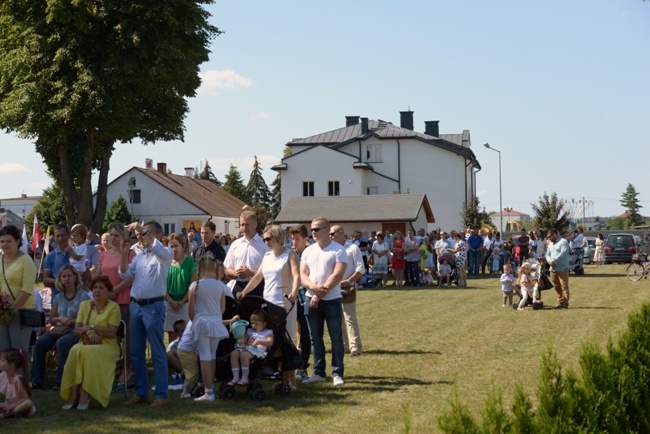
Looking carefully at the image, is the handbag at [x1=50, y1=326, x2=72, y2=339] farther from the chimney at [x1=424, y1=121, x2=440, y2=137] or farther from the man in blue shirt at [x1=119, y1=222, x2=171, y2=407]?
the chimney at [x1=424, y1=121, x2=440, y2=137]

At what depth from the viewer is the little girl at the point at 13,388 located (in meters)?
9.62

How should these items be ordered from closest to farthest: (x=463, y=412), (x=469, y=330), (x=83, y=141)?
(x=463, y=412), (x=469, y=330), (x=83, y=141)

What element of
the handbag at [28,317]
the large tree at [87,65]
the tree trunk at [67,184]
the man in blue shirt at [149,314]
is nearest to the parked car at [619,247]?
the large tree at [87,65]

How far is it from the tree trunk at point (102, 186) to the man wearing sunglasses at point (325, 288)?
25.9 meters

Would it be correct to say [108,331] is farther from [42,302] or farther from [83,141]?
[83,141]

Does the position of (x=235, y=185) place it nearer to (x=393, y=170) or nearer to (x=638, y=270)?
(x=393, y=170)

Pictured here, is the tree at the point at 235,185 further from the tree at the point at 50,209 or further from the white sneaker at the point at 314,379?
the white sneaker at the point at 314,379

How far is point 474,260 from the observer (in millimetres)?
38375

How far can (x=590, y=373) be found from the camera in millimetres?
6461

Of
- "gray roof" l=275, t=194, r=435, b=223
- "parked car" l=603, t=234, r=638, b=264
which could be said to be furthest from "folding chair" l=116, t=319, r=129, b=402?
"parked car" l=603, t=234, r=638, b=264

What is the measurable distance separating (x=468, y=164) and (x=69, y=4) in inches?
1775

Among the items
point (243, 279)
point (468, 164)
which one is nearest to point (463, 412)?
point (243, 279)

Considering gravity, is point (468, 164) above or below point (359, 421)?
above

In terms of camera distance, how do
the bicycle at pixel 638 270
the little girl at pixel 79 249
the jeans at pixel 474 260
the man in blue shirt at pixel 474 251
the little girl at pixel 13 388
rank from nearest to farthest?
1. the little girl at pixel 13 388
2. the little girl at pixel 79 249
3. the bicycle at pixel 638 270
4. the man in blue shirt at pixel 474 251
5. the jeans at pixel 474 260
